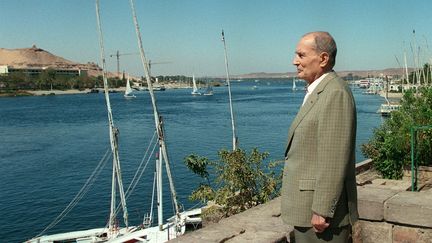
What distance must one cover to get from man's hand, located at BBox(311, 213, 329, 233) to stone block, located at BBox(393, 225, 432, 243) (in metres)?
1.65

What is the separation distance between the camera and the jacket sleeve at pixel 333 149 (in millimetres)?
2406

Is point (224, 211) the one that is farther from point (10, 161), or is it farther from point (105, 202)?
point (10, 161)

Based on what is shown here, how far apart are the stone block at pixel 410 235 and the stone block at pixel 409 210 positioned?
54 millimetres

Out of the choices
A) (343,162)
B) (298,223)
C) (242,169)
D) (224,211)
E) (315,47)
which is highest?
(315,47)

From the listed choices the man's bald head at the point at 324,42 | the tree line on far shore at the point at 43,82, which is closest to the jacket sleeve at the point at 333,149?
the man's bald head at the point at 324,42

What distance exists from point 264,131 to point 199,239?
1673 inches

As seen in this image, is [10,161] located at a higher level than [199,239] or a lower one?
lower

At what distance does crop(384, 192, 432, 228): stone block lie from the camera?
146 inches

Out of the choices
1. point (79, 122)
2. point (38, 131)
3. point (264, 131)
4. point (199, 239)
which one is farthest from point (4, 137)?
point (199, 239)

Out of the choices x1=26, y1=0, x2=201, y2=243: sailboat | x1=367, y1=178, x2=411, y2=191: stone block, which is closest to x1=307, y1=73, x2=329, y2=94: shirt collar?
x1=367, y1=178, x2=411, y2=191: stone block

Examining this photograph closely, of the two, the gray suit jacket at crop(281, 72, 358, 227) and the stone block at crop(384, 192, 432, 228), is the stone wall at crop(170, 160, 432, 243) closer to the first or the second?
the stone block at crop(384, 192, 432, 228)

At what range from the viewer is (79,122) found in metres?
62.2

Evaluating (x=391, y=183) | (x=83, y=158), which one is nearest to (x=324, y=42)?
(x=391, y=183)

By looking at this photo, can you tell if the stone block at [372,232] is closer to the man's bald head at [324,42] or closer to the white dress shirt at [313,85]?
the white dress shirt at [313,85]
